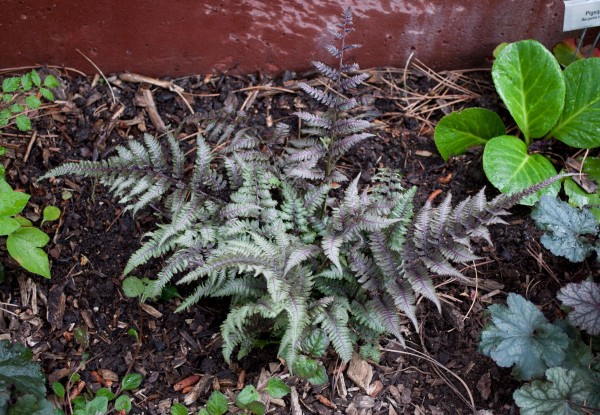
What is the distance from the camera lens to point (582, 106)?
2.95m

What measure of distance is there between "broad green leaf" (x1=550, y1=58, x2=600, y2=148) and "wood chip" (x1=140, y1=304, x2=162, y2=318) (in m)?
2.06

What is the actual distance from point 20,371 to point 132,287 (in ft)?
1.75

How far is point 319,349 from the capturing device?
231cm

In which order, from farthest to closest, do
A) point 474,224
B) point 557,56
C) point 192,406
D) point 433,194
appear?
point 557,56 → point 433,194 → point 192,406 → point 474,224

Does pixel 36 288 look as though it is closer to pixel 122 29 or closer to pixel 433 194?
pixel 122 29

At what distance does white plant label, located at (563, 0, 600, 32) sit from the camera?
2852 millimetres

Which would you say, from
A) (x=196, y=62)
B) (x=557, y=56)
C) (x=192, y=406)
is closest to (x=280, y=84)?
(x=196, y=62)

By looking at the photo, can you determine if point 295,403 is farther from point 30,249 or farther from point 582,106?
point 582,106

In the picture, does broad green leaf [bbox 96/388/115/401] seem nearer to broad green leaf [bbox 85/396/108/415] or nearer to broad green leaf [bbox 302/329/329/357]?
broad green leaf [bbox 85/396/108/415]

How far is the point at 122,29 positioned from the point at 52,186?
85 cm

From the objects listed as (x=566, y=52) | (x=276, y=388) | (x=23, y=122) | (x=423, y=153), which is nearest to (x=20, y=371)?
(x=276, y=388)

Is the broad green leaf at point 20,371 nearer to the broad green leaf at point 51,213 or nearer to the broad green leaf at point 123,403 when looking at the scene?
the broad green leaf at point 123,403

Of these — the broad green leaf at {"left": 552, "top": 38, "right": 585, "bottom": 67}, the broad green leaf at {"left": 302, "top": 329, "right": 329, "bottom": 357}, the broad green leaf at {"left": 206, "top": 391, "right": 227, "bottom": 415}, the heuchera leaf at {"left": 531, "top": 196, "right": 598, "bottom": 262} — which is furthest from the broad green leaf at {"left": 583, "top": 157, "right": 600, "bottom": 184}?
the broad green leaf at {"left": 206, "top": 391, "right": 227, "bottom": 415}

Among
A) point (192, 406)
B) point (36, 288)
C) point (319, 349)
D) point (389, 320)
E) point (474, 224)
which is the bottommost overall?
point (192, 406)
